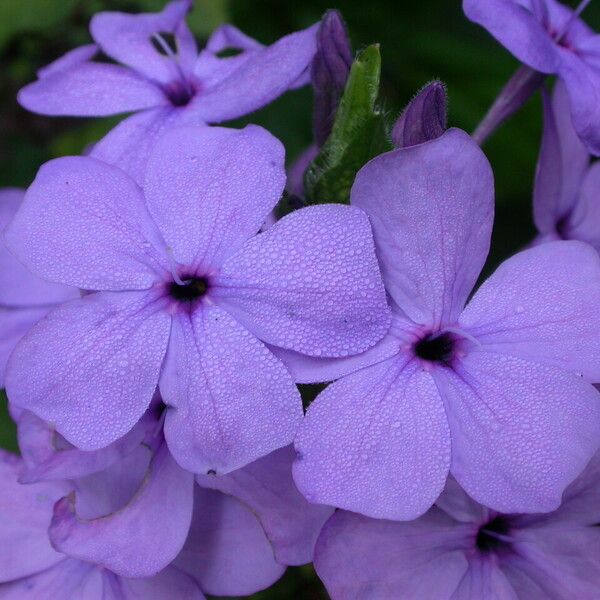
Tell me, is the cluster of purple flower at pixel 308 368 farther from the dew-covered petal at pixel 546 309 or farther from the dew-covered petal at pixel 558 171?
the dew-covered petal at pixel 558 171

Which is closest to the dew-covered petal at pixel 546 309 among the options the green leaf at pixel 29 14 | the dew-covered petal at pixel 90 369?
the dew-covered petal at pixel 90 369

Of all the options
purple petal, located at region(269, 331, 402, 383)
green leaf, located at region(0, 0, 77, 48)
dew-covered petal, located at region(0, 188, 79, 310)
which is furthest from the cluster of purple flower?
green leaf, located at region(0, 0, 77, 48)

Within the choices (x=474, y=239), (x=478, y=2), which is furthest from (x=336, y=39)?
(x=474, y=239)

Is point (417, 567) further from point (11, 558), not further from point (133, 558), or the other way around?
point (11, 558)

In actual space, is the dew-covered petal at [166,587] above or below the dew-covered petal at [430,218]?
below

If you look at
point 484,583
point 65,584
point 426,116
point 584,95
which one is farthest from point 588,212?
point 65,584

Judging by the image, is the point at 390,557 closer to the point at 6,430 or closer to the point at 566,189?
the point at 566,189

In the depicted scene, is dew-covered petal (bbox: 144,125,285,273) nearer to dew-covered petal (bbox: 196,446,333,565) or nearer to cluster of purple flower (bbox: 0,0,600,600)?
cluster of purple flower (bbox: 0,0,600,600)
